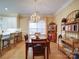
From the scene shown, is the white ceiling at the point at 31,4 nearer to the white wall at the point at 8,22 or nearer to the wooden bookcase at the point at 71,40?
the wooden bookcase at the point at 71,40

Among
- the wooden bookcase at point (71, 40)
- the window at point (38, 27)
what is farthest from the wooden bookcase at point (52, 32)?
the wooden bookcase at point (71, 40)

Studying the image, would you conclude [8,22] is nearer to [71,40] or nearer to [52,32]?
[52,32]

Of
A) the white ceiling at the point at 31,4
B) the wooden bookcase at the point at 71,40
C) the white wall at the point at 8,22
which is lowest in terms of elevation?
the wooden bookcase at the point at 71,40

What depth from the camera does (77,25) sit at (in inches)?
178

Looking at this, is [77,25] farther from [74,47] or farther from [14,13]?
[14,13]

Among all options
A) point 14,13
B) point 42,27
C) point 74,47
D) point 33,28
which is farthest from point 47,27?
point 74,47

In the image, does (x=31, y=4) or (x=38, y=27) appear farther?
(x=38, y=27)

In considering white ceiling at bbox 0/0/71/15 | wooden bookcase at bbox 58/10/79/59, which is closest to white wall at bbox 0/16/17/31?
white ceiling at bbox 0/0/71/15

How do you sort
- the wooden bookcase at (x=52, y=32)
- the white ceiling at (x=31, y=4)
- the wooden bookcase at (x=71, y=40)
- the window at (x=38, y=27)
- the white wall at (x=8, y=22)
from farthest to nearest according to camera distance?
the window at (x=38, y=27)
the white wall at (x=8, y=22)
the wooden bookcase at (x=52, y=32)
the white ceiling at (x=31, y=4)
the wooden bookcase at (x=71, y=40)

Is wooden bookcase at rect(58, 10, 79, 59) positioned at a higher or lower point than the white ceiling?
lower

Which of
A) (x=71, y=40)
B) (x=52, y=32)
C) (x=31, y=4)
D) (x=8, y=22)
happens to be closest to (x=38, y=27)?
(x=52, y=32)

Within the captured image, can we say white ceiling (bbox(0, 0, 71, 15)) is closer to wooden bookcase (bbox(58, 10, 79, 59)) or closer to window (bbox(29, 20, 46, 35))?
wooden bookcase (bbox(58, 10, 79, 59))

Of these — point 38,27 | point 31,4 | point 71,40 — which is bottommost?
point 71,40

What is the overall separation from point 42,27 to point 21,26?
7.05ft
